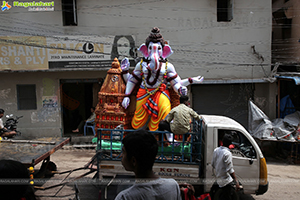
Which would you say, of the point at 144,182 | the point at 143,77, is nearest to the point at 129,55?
the point at 143,77

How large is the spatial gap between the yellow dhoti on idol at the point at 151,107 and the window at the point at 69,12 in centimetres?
617

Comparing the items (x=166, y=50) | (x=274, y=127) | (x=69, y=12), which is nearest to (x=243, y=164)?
(x=166, y=50)

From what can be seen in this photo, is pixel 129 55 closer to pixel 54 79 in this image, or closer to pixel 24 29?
pixel 54 79

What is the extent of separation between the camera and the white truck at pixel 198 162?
4.44 meters

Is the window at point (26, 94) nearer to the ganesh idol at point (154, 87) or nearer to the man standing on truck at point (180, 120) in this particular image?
the ganesh idol at point (154, 87)

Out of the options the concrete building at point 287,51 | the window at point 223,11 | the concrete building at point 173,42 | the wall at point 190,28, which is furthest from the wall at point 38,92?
the concrete building at point 287,51

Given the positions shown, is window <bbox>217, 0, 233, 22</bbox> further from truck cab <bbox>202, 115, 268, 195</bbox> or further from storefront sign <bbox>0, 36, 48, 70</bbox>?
truck cab <bbox>202, 115, 268, 195</bbox>

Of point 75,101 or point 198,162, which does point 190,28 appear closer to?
point 75,101

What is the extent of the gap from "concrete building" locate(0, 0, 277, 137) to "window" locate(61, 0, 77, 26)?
0.14 ft

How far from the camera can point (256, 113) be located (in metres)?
9.13

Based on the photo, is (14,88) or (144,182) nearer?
(144,182)

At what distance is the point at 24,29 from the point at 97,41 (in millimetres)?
3011

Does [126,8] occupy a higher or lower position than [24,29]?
higher

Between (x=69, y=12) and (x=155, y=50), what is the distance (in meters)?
6.74
